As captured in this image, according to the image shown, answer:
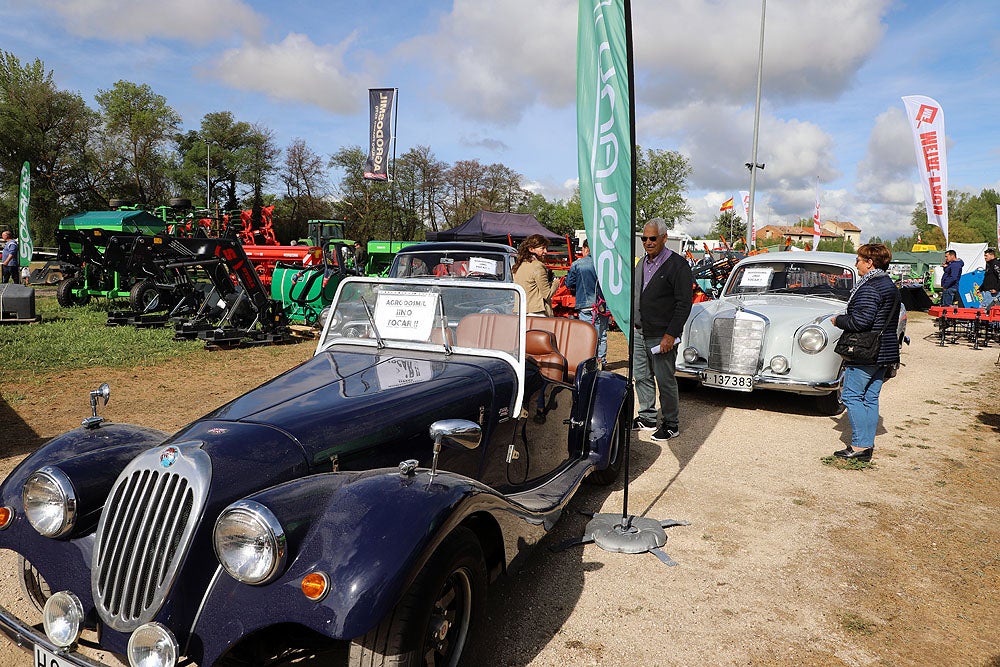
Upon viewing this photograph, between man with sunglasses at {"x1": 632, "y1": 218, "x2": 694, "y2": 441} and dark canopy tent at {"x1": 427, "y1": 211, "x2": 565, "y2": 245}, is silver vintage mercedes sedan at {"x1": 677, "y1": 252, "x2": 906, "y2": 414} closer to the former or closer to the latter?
man with sunglasses at {"x1": 632, "y1": 218, "x2": 694, "y2": 441}

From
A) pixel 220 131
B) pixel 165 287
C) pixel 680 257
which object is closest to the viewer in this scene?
pixel 680 257

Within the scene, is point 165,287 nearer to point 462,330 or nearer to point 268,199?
point 462,330

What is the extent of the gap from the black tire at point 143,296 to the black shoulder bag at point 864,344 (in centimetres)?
1251

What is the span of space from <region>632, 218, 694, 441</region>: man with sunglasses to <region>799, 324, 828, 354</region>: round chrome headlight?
188 cm

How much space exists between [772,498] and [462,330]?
2761mm

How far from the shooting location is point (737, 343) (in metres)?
7.33

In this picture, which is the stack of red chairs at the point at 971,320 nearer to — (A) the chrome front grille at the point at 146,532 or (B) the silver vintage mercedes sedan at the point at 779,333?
(B) the silver vintage mercedes sedan at the point at 779,333

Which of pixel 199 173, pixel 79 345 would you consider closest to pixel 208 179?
pixel 199 173

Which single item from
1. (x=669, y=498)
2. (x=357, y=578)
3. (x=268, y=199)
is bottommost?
(x=669, y=498)

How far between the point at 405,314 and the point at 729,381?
4716 millimetres

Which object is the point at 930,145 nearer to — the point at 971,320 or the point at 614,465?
the point at 971,320

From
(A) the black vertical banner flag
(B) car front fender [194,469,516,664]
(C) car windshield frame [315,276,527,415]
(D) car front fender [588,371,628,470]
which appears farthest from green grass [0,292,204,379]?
(A) the black vertical banner flag

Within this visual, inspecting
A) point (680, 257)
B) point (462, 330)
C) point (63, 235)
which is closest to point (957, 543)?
point (680, 257)

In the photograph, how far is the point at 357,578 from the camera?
1970 millimetres
